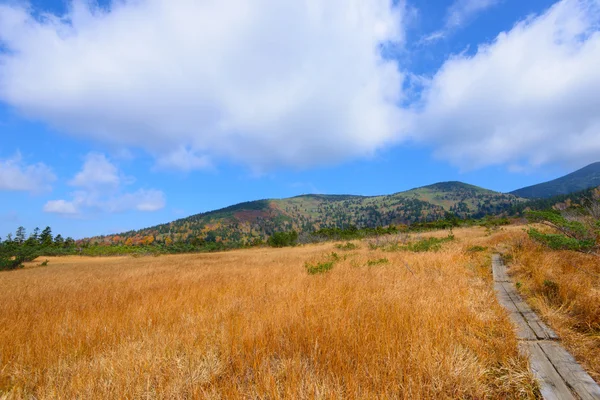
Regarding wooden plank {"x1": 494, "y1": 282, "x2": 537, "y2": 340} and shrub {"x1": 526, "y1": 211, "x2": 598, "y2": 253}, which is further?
shrub {"x1": 526, "y1": 211, "x2": 598, "y2": 253}

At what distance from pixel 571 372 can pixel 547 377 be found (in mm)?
345

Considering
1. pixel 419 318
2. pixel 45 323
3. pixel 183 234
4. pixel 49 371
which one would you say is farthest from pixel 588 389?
pixel 183 234

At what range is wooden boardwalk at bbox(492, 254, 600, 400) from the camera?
2.37 metres

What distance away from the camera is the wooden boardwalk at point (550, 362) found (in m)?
2.37

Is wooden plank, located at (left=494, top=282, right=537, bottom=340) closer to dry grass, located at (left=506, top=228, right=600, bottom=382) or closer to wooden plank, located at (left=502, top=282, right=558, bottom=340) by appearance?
wooden plank, located at (left=502, top=282, right=558, bottom=340)

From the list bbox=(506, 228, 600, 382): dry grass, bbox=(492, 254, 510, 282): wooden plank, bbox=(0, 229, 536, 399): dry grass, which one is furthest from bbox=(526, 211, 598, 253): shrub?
bbox=(0, 229, 536, 399): dry grass

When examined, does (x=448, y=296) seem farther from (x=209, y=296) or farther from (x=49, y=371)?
(x=49, y=371)

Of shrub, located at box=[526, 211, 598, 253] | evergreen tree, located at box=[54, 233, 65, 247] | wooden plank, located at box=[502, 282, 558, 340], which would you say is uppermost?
evergreen tree, located at box=[54, 233, 65, 247]

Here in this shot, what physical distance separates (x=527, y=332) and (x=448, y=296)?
1206mm

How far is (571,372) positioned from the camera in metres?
2.70

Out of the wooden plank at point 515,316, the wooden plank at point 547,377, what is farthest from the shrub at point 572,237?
the wooden plank at point 547,377

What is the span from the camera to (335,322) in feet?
12.1

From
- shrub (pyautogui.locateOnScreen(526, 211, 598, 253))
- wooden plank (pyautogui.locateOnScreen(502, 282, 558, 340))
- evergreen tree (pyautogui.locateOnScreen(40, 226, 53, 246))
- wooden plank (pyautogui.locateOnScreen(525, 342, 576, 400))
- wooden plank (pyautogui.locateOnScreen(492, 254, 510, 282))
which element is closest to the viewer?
wooden plank (pyautogui.locateOnScreen(525, 342, 576, 400))

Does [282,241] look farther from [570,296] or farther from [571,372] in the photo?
[571,372]
